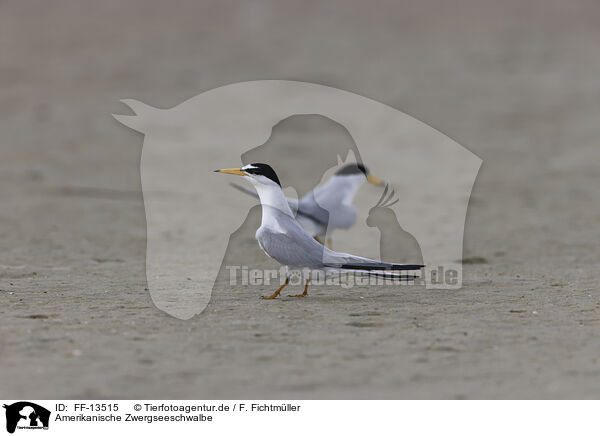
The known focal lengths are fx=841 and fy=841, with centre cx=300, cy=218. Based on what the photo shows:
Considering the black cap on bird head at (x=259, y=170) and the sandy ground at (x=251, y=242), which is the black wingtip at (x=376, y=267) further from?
the black cap on bird head at (x=259, y=170)

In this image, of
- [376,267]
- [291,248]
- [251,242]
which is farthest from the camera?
[251,242]

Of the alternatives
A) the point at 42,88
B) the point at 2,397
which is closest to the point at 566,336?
the point at 2,397

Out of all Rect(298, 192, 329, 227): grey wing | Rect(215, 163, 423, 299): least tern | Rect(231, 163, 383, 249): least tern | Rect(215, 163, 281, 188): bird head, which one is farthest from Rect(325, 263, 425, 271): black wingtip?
Rect(298, 192, 329, 227): grey wing

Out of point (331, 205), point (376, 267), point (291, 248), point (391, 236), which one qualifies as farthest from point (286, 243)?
point (391, 236)

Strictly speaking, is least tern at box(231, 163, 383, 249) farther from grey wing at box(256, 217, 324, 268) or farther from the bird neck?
grey wing at box(256, 217, 324, 268)

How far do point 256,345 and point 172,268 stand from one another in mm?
2567

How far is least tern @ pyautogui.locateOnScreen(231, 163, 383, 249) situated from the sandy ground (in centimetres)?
108

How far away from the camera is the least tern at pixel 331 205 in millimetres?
6922

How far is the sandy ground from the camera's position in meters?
4.08

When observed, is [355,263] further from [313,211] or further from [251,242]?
[251,242]
